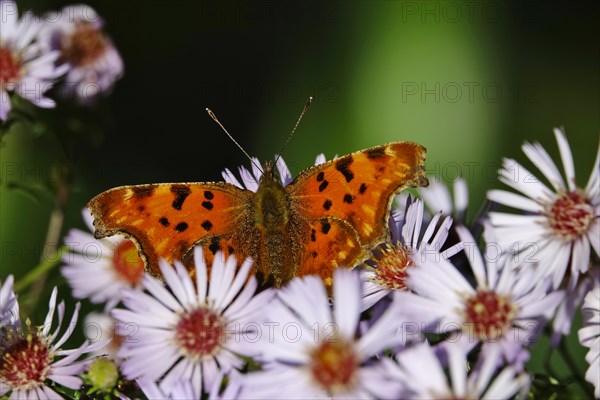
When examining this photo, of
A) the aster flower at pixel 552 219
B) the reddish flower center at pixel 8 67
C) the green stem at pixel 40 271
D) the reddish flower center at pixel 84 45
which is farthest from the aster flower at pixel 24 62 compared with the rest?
the aster flower at pixel 552 219

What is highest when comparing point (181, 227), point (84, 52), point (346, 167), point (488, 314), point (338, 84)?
point (338, 84)

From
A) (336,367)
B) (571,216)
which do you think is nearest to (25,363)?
(336,367)

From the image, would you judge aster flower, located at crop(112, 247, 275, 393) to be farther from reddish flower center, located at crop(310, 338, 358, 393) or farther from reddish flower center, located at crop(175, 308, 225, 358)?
reddish flower center, located at crop(310, 338, 358, 393)

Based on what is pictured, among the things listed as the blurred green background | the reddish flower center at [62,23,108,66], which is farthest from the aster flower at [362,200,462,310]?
the blurred green background

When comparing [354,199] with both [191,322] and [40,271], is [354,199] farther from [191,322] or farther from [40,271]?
[40,271]

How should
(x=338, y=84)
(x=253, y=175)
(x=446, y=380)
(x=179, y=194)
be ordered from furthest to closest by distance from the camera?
(x=338, y=84) → (x=253, y=175) → (x=179, y=194) → (x=446, y=380)

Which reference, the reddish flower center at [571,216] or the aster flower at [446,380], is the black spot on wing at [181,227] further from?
the reddish flower center at [571,216]
